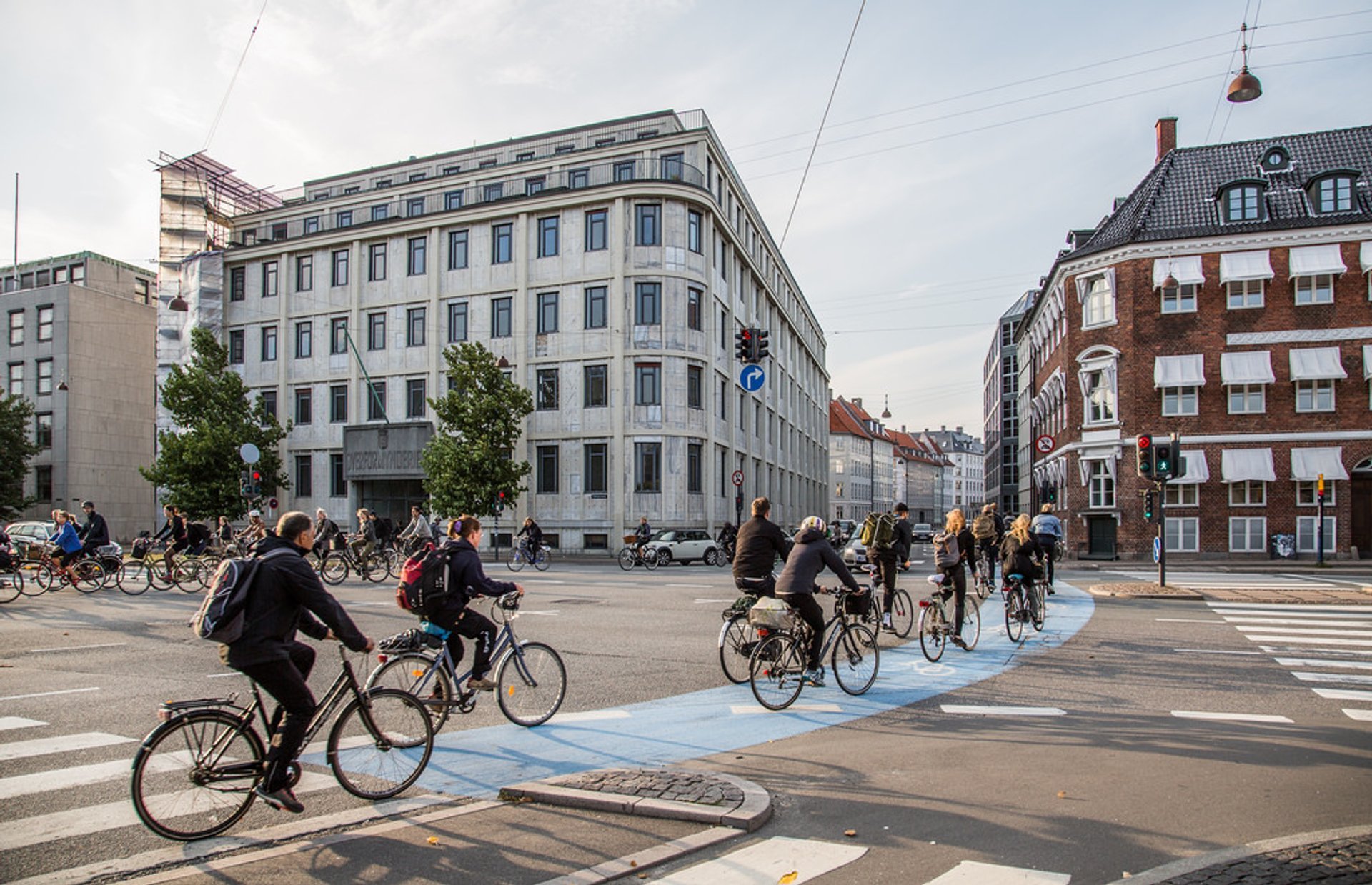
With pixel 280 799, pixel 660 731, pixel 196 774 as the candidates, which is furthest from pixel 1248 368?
pixel 196 774

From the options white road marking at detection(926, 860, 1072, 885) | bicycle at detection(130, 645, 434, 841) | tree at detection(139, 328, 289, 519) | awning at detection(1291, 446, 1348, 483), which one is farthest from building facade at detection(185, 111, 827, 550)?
white road marking at detection(926, 860, 1072, 885)

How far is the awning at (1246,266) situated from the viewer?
107ft

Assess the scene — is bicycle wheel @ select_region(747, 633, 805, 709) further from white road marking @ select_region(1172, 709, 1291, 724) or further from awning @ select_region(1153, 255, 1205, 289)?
awning @ select_region(1153, 255, 1205, 289)

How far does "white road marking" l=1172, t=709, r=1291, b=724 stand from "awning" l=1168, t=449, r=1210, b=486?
28.8 metres

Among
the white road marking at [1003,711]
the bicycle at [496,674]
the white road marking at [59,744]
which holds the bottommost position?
the white road marking at [1003,711]

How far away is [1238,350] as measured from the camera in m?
33.1

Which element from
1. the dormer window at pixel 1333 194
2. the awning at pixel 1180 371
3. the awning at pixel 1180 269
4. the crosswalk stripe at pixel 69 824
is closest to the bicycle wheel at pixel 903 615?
the crosswalk stripe at pixel 69 824

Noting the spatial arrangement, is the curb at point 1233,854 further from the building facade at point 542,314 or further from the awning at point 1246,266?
the awning at point 1246,266

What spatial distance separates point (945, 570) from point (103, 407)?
59.0 metres

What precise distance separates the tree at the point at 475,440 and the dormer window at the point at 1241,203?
28250mm

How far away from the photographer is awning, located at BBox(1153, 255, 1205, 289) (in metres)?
33.2

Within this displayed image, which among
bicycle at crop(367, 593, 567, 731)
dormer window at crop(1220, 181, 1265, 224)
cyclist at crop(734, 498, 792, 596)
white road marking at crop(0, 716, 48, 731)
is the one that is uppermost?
dormer window at crop(1220, 181, 1265, 224)

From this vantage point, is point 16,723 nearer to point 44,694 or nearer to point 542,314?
point 44,694

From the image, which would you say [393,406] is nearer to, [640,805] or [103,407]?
[103,407]
